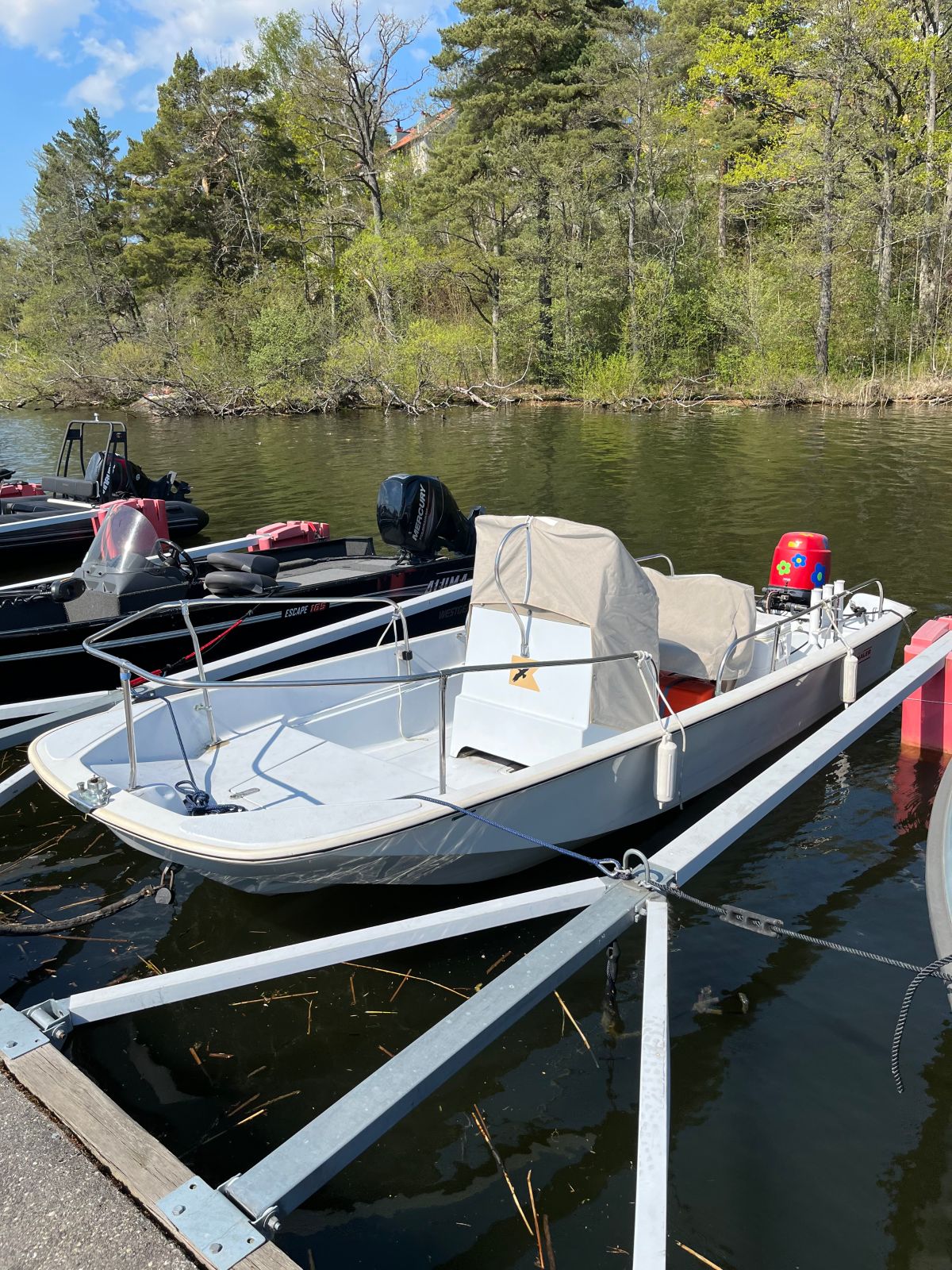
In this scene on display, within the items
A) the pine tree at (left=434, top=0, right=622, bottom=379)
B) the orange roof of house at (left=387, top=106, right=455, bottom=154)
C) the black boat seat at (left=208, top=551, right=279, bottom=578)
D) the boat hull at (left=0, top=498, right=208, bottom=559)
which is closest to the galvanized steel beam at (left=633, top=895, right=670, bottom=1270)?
the black boat seat at (left=208, top=551, right=279, bottom=578)

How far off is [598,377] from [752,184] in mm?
10679

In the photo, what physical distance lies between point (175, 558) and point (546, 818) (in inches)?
204

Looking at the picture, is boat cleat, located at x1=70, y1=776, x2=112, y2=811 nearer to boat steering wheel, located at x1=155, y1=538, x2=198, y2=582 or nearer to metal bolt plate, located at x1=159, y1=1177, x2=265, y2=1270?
metal bolt plate, located at x1=159, y1=1177, x2=265, y2=1270

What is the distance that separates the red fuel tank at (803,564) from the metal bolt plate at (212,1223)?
688 cm

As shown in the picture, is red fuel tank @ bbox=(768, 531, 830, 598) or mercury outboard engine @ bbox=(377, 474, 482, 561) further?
mercury outboard engine @ bbox=(377, 474, 482, 561)

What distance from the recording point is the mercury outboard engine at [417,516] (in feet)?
31.1

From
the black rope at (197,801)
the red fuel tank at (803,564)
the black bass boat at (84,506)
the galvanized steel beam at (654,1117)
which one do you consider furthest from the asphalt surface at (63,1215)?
the black bass boat at (84,506)

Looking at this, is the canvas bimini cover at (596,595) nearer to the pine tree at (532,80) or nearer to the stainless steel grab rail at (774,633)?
the stainless steel grab rail at (774,633)

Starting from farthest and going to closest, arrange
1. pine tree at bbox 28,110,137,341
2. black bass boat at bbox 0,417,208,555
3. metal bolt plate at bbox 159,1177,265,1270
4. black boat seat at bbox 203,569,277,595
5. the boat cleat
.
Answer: pine tree at bbox 28,110,137,341 → black bass boat at bbox 0,417,208,555 → black boat seat at bbox 203,569,277,595 → the boat cleat → metal bolt plate at bbox 159,1177,265,1270

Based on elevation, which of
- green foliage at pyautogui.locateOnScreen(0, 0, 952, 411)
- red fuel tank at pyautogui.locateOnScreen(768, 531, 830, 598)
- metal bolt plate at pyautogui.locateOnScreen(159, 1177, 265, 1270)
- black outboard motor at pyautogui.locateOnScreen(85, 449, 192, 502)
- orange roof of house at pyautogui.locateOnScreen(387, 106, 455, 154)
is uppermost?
orange roof of house at pyautogui.locateOnScreen(387, 106, 455, 154)

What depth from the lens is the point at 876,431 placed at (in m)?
23.8

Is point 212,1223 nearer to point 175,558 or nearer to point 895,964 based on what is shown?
point 895,964

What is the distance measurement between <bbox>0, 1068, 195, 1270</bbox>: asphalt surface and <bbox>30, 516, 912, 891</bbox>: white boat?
1.39m

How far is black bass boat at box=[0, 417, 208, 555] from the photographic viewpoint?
1342 centimetres
